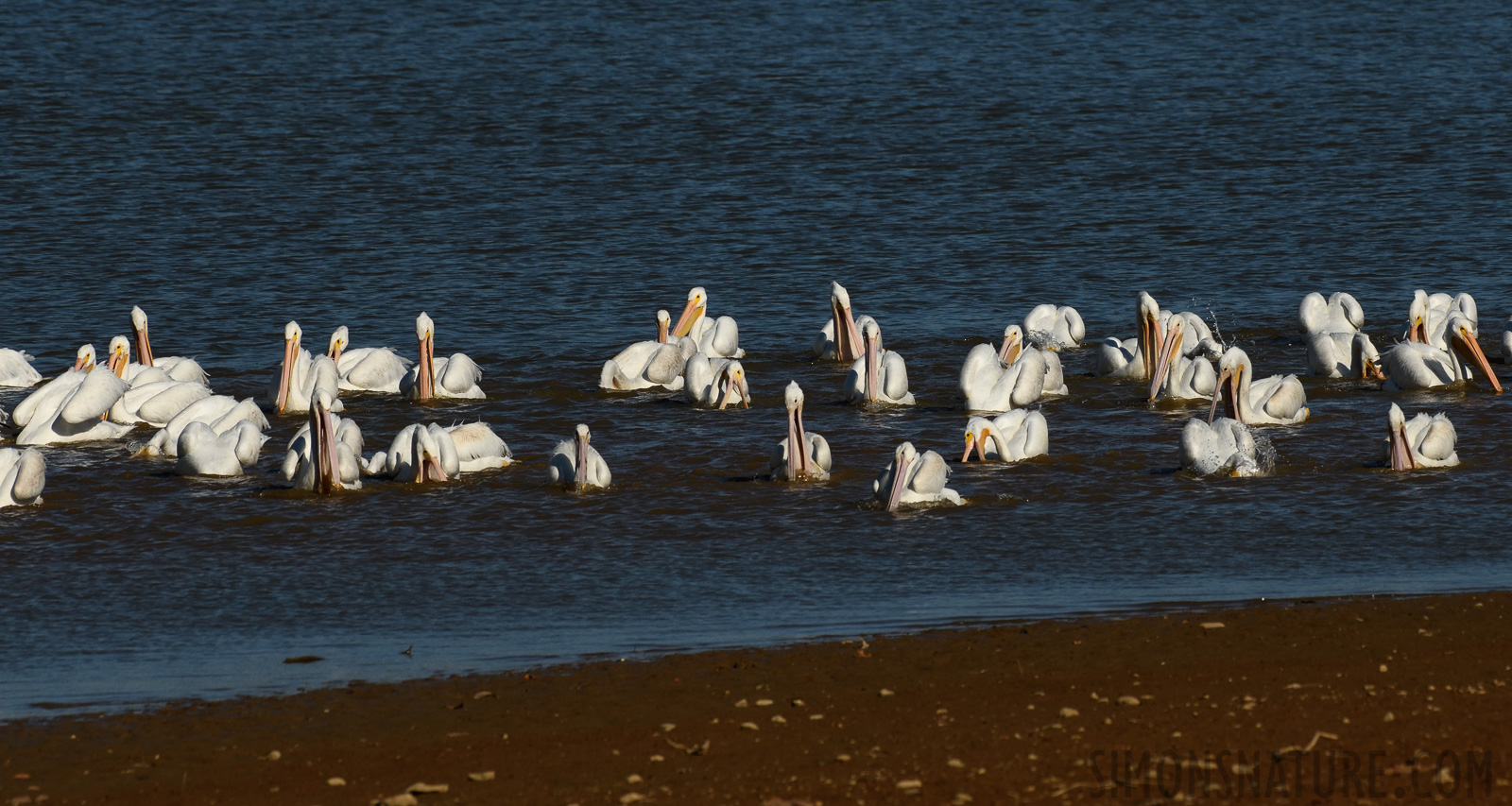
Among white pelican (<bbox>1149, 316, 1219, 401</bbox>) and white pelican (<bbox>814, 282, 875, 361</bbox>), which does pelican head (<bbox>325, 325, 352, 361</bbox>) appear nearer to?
white pelican (<bbox>814, 282, 875, 361</bbox>)

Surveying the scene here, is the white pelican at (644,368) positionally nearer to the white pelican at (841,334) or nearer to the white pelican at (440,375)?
the white pelican at (440,375)

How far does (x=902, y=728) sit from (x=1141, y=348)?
24.1 ft

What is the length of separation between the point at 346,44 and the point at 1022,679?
25100 millimetres

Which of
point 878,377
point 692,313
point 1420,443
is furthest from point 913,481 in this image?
point 692,313

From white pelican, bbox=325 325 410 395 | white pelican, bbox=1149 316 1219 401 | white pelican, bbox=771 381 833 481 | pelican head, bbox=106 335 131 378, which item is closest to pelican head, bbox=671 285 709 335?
white pelican, bbox=325 325 410 395

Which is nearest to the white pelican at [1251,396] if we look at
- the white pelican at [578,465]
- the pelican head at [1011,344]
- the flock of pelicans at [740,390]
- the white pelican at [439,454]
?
the flock of pelicans at [740,390]

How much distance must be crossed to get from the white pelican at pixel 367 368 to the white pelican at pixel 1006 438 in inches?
175

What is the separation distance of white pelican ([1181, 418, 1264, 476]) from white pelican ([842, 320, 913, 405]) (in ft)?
8.49

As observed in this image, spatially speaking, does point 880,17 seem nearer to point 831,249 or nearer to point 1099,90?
point 1099,90

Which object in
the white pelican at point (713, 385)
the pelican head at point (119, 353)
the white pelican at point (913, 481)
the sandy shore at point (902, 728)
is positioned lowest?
the sandy shore at point (902, 728)

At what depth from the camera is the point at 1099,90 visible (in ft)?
84.3

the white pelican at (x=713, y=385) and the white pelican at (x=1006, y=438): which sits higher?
the white pelican at (x=713, y=385)

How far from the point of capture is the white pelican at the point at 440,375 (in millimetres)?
12617

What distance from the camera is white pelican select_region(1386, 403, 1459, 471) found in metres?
9.88
